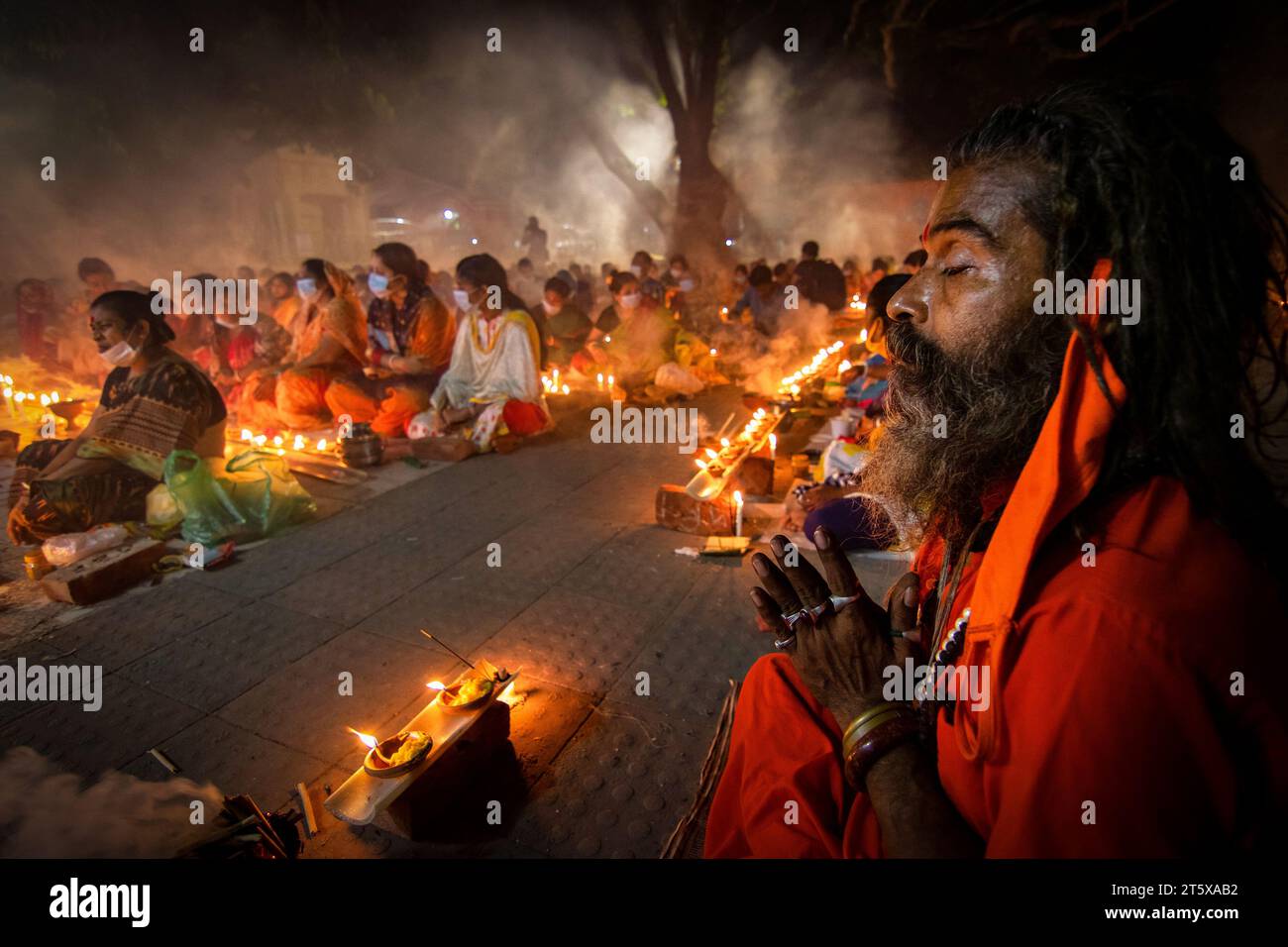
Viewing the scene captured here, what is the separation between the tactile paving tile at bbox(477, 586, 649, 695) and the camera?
3.71 metres

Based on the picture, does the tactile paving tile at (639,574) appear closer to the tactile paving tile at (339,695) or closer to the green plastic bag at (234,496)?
the tactile paving tile at (339,695)

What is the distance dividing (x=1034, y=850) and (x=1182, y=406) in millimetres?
908

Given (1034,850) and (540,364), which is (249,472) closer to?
(540,364)

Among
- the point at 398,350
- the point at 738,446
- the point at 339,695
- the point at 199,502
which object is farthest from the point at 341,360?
the point at 339,695

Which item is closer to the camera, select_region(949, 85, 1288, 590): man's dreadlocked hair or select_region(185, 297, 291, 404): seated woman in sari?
select_region(949, 85, 1288, 590): man's dreadlocked hair

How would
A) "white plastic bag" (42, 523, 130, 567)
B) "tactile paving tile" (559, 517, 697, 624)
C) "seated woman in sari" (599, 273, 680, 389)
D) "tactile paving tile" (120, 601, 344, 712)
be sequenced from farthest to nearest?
"seated woman in sari" (599, 273, 680, 389) < "white plastic bag" (42, 523, 130, 567) < "tactile paving tile" (559, 517, 697, 624) < "tactile paving tile" (120, 601, 344, 712)

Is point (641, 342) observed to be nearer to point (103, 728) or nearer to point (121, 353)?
point (121, 353)

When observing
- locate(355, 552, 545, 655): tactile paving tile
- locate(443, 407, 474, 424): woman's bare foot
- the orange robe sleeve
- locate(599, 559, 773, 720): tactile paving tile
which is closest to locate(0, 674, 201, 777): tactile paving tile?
locate(355, 552, 545, 655): tactile paving tile

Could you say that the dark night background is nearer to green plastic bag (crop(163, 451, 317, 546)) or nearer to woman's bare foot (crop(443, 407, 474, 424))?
woman's bare foot (crop(443, 407, 474, 424))

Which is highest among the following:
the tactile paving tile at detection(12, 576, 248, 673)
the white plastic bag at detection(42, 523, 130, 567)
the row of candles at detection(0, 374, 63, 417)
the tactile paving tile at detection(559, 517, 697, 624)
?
the row of candles at detection(0, 374, 63, 417)

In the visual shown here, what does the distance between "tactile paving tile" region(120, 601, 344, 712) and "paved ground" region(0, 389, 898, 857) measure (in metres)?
0.01

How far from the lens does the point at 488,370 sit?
29.5 ft

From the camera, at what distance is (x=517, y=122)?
28422 millimetres

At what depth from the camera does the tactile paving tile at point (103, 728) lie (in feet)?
10.2
